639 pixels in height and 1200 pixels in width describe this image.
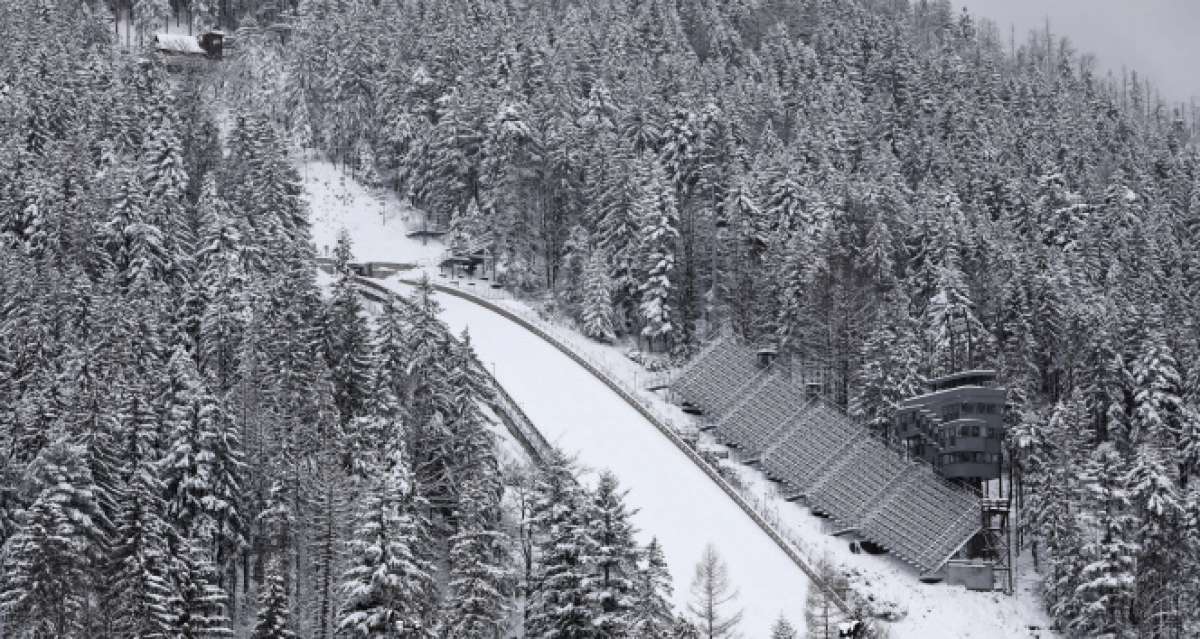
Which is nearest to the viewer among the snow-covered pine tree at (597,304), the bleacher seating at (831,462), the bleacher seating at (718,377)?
the bleacher seating at (831,462)

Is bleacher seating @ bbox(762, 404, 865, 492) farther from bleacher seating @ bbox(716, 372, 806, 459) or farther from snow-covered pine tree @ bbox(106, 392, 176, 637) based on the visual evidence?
snow-covered pine tree @ bbox(106, 392, 176, 637)

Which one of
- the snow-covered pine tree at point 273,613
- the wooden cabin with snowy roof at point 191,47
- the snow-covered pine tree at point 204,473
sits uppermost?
the wooden cabin with snowy roof at point 191,47

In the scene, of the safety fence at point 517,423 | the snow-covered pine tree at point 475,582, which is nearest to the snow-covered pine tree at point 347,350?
the safety fence at point 517,423

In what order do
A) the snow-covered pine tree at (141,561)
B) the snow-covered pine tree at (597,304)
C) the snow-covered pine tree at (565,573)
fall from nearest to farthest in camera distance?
the snow-covered pine tree at (565,573) < the snow-covered pine tree at (141,561) < the snow-covered pine tree at (597,304)

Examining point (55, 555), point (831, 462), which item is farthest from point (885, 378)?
point (55, 555)

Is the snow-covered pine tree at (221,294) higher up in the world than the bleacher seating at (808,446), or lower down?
higher up

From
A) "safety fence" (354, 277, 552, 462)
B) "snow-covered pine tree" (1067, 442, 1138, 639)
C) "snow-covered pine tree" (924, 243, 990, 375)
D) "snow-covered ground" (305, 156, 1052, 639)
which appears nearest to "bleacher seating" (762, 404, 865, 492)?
"snow-covered ground" (305, 156, 1052, 639)

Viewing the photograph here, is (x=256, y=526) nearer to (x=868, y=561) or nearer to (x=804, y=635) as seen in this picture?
(x=804, y=635)

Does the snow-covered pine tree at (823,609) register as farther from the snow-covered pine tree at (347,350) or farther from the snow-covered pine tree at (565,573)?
the snow-covered pine tree at (347,350)
